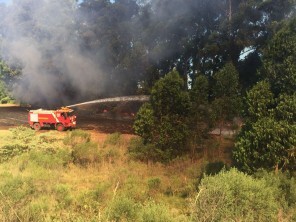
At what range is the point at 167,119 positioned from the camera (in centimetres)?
1434

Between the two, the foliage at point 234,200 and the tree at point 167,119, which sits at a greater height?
the tree at point 167,119

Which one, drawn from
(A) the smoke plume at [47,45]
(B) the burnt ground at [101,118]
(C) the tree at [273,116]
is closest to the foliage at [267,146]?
(C) the tree at [273,116]

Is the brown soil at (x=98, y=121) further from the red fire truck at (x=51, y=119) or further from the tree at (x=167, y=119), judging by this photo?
the tree at (x=167, y=119)

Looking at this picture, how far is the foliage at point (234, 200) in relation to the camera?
6.47 metres

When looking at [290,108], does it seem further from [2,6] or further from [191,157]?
[2,6]

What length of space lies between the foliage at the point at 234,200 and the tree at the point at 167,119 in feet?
21.6

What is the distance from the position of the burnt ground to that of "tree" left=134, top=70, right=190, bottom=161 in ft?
28.3

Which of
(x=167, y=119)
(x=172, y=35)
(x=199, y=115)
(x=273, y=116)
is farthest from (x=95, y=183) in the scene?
(x=172, y=35)

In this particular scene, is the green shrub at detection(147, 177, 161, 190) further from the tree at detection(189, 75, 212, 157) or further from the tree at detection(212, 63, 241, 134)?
the tree at detection(212, 63, 241, 134)

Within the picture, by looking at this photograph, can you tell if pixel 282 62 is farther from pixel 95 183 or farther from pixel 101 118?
pixel 101 118

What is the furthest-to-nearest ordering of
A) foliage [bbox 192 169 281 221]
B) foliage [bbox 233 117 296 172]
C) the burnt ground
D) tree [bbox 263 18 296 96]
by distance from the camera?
the burnt ground < tree [bbox 263 18 296 96] < foliage [bbox 233 117 296 172] < foliage [bbox 192 169 281 221]

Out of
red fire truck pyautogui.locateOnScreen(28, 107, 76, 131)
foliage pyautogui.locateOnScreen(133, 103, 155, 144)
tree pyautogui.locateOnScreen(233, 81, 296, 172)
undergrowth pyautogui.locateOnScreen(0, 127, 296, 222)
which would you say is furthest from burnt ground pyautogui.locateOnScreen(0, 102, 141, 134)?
tree pyautogui.locateOnScreen(233, 81, 296, 172)

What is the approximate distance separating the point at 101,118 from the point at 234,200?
958 inches

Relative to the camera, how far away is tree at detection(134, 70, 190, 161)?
14281 mm
